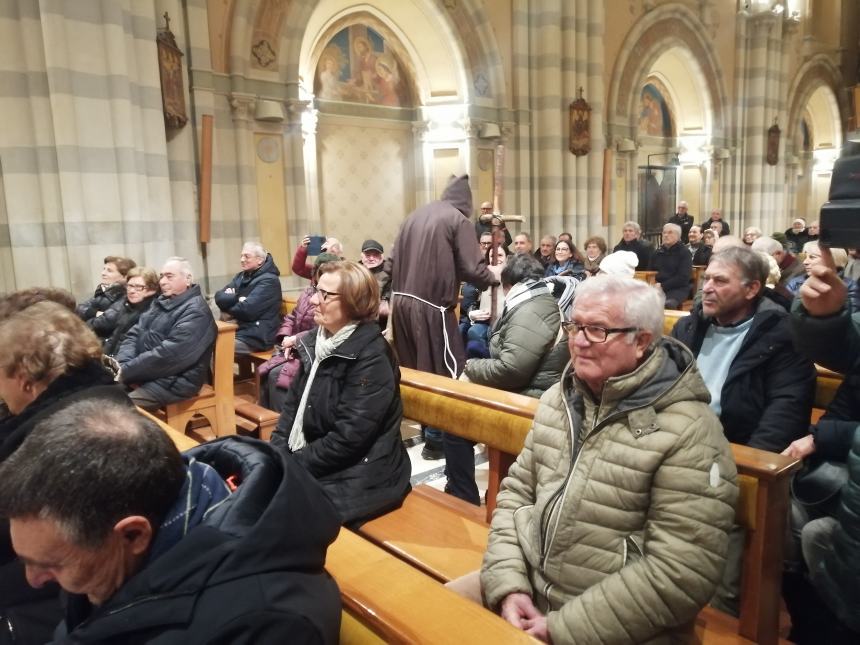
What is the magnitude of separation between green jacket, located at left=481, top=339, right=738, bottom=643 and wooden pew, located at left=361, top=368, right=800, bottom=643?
0.19 meters

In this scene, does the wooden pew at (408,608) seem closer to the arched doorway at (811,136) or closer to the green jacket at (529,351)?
the green jacket at (529,351)

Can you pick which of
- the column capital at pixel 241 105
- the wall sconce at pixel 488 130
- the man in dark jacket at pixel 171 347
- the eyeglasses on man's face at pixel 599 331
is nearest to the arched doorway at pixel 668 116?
the wall sconce at pixel 488 130

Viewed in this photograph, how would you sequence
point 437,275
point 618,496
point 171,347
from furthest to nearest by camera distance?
point 437,275 → point 171,347 → point 618,496

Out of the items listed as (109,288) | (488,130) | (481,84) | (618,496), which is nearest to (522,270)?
(618,496)

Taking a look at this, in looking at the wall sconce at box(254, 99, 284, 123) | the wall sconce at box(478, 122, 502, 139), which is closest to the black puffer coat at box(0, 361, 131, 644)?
the wall sconce at box(254, 99, 284, 123)

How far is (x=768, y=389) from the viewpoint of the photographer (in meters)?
2.52

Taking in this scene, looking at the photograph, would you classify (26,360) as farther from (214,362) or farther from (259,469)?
(214,362)

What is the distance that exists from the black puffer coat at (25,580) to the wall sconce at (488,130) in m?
9.15

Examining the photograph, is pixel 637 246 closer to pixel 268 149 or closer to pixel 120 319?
pixel 268 149

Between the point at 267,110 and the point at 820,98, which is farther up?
the point at 820,98

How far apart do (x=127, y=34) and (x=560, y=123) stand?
7.17 metres

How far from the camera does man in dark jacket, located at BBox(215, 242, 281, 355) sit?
5746mm

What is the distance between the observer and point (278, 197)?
828 cm

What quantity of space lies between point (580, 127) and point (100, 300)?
8590 millimetres
